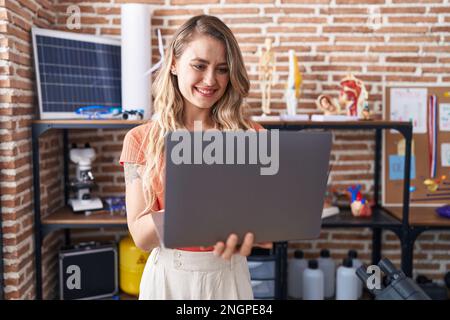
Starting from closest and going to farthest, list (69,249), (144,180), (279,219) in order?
(279,219) → (144,180) → (69,249)

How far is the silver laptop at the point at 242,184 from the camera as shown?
89 centimetres

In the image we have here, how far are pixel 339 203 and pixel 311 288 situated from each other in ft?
1.85

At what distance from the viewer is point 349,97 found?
2.68 metres

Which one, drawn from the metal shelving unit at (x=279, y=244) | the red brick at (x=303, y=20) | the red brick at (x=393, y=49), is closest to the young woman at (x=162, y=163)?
the metal shelving unit at (x=279, y=244)

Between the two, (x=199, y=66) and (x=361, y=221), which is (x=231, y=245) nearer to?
(x=199, y=66)

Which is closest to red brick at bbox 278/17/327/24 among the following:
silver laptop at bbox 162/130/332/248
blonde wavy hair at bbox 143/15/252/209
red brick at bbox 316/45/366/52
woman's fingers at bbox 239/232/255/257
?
red brick at bbox 316/45/366/52

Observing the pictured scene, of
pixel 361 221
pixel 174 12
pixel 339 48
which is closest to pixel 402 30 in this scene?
pixel 339 48

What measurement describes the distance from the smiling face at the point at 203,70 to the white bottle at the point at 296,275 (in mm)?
1779

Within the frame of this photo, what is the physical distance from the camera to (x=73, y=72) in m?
2.65

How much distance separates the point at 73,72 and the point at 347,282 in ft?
6.63

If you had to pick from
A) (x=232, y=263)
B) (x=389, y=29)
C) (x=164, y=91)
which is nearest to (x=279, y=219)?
(x=232, y=263)

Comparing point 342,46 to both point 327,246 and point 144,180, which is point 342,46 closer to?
point 327,246

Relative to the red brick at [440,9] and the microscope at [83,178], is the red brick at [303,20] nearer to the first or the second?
the red brick at [440,9]

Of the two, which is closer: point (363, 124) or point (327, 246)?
point (363, 124)
